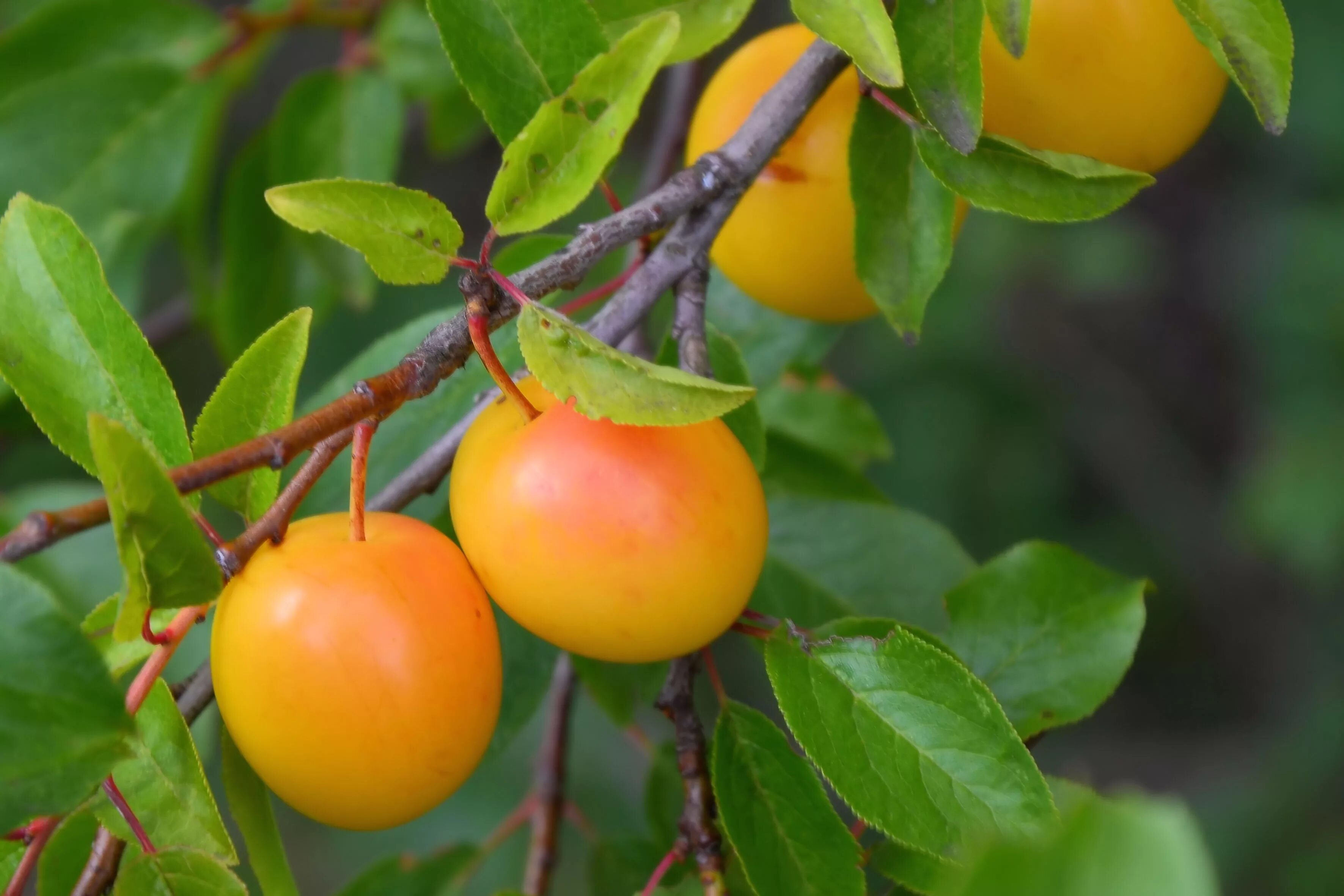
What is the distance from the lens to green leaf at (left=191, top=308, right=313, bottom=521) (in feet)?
1.59

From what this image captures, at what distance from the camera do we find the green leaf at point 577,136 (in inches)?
17.8

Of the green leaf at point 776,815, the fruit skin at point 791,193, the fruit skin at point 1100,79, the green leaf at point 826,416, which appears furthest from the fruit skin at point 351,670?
the green leaf at point 826,416

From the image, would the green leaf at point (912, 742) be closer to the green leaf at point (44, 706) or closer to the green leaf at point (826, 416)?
the green leaf at point (44, 706)

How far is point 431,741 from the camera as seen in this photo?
473 mm

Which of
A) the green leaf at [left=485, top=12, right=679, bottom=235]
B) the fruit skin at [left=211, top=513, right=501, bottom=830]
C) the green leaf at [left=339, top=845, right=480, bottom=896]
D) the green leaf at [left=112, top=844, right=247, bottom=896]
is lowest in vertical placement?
the green leaf at [left=339, top=845, right=480, bottom=896]

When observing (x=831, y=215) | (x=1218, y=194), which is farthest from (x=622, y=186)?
(x=1218, y=194)

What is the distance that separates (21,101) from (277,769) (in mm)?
738

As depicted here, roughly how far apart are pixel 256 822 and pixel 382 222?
0.95 ft

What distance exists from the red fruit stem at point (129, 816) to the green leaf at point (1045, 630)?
1.45ft

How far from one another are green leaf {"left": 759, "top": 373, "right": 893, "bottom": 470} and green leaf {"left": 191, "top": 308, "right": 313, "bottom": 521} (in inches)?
23.2

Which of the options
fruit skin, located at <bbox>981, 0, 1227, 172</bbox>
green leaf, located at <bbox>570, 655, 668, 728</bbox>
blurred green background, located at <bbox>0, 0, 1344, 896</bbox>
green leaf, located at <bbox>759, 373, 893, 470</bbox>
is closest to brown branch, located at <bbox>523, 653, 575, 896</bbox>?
green leaf, located at <bbox>570, 655, 668, 728</bbox>

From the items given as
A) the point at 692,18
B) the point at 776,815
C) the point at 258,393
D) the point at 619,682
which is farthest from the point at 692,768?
the point at 692,18

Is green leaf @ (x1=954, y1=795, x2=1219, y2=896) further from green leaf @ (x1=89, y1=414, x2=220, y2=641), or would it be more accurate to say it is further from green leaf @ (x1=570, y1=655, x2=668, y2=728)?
green leaf @ (x1=570, y1=655, x2=668, y2=728)

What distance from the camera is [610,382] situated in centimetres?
43
